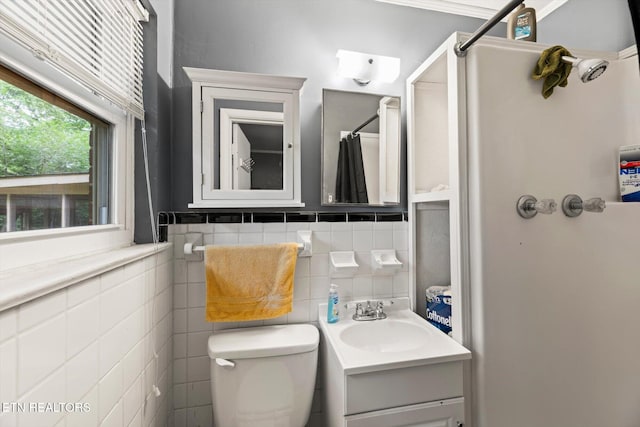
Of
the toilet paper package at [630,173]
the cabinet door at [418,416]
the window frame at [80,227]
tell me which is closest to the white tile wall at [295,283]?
the window frame at [80,227]

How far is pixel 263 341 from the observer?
45.2 inches

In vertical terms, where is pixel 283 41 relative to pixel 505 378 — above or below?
above

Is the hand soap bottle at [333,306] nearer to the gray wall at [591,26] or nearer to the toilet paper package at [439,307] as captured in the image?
the toilet paper package at [439,307]

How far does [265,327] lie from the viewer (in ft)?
4.22

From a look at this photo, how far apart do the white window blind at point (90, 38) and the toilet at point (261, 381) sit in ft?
3.31

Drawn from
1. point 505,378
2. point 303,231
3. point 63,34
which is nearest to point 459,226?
point 505,378

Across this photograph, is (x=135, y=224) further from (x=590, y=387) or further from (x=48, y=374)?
(x=590, y=387)

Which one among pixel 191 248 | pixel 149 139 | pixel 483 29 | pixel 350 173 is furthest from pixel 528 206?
pixel 149 139

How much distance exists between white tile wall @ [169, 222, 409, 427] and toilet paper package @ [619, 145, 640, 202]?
0.87 meters

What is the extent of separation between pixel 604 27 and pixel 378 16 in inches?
44.8

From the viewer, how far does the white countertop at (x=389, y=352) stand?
3.10 ft

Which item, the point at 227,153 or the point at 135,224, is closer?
the point at 135,224

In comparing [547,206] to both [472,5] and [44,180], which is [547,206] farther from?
[44,180]

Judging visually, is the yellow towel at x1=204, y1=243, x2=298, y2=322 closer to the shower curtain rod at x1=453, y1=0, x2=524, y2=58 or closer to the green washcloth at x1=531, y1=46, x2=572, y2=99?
the shower curtain rod at x1=453, y1=0, x2=524, y2=58
